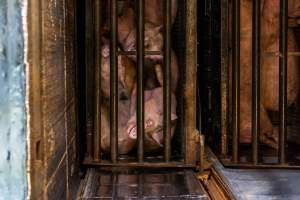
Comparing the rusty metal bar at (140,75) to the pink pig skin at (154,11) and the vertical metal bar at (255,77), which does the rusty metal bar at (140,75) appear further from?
the vertical metal bar at (255,77)

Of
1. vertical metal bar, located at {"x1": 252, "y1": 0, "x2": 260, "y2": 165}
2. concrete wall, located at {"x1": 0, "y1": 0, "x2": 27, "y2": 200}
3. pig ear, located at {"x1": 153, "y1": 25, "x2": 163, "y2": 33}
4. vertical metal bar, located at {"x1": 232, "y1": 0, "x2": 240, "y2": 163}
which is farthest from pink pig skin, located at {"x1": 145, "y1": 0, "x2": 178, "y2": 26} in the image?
concrete wall, located at {"x1": 0, "y1": 0, "x2": 27, "y2": 200}

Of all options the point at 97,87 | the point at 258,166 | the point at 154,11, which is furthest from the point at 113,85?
the point at 258,166

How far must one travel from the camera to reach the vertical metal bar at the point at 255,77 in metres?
3.20

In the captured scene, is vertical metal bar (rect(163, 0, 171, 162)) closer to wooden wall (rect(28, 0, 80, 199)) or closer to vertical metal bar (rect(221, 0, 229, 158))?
vertical metal bar (rect(221, 0, 229, 158))

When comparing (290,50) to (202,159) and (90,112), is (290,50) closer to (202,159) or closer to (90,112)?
(202,159)

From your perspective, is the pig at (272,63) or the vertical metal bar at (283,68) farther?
the pig at (272,63)

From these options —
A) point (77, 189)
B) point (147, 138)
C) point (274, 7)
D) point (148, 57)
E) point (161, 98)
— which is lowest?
point (77, 189)

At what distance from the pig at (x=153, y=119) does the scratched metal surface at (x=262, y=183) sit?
1.14 ft

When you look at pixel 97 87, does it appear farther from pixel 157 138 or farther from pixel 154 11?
pixel 154 11

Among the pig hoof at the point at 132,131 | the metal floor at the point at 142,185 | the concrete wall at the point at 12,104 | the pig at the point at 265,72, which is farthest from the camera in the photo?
the pig at the point at 265,72

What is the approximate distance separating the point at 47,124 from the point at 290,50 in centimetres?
212

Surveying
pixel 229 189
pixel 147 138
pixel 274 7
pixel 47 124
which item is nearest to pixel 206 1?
pixel 274 7

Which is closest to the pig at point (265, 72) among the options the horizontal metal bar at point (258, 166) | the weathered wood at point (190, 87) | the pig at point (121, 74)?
the horizontal metal bar at point (258, 166)

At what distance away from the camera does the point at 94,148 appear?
3168 millimetres
